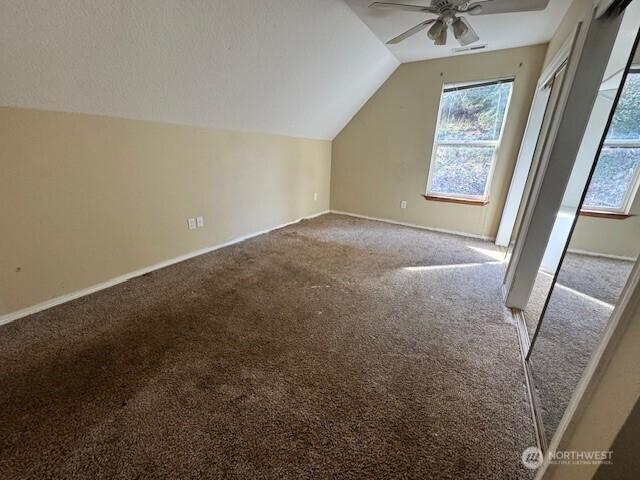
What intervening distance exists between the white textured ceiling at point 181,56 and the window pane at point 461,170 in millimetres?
1607

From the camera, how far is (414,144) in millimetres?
3807

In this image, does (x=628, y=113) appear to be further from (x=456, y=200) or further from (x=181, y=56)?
(x=456, y=200)

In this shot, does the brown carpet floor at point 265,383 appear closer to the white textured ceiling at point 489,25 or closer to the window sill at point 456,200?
the window sill at point 456,200

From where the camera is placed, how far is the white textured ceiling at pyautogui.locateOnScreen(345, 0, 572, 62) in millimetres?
2197

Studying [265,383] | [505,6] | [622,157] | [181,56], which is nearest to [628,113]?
[622,157]

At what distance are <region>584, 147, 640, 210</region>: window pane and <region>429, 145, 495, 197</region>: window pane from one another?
246 cm

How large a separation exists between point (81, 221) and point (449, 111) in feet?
13.7

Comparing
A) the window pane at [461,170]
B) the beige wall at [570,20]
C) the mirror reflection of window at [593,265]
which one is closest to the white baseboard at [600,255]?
the mirror reflection of window at [593,265]

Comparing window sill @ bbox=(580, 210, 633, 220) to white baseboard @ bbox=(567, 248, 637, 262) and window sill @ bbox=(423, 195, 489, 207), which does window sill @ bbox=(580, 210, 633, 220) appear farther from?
window sill @ bbox=(423, 195, 489, 207)

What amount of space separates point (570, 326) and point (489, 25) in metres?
2.70

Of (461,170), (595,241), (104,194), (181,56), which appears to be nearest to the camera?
(595,241)

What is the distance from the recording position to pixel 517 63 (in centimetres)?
298

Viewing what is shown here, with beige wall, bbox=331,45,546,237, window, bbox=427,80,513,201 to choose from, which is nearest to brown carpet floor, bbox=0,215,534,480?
beige wall, bbox=331,45,546,237

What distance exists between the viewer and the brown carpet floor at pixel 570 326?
3.40 ft
